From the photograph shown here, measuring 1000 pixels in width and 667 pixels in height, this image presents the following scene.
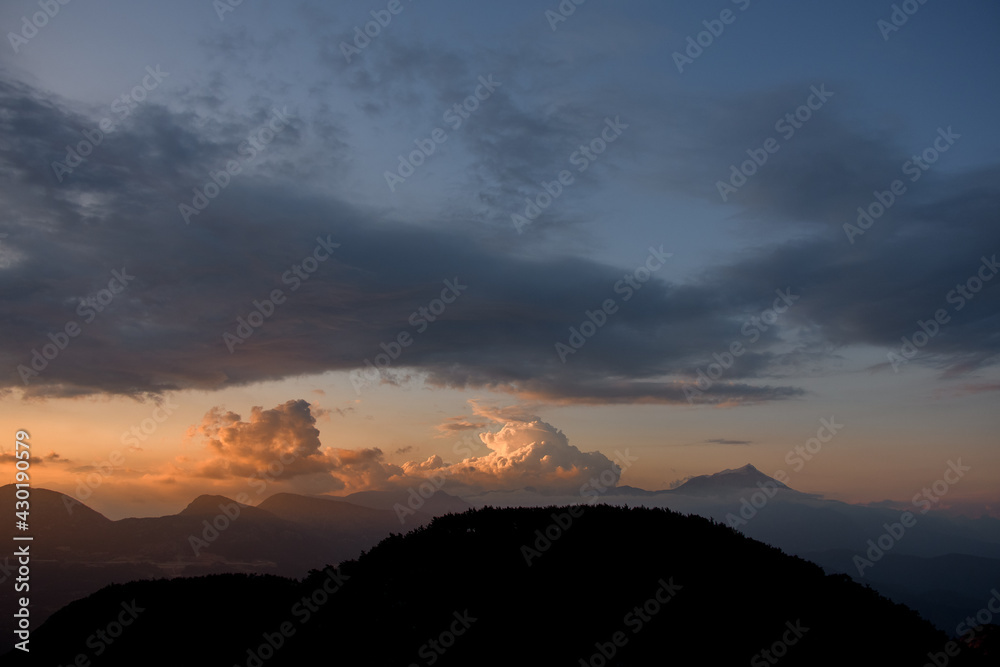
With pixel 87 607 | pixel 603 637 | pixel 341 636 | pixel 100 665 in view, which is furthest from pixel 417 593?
pixel 87 607

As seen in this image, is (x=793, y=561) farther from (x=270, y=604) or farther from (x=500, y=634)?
(x=270, y=604)

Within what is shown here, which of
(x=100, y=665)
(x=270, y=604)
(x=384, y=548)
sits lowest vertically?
(x=100, y=665)

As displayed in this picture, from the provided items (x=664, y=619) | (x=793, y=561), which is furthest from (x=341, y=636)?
(x=793, y=561)

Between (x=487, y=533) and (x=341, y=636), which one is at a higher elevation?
(x=487, y=533)

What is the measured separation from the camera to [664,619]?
19781 millimetres

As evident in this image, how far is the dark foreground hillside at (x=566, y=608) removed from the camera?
1914 cm

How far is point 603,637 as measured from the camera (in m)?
19.1

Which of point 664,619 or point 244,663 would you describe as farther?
point 244,663

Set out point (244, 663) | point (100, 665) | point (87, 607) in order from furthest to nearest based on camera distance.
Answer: point (87, 607) → point (100, 665) → point (244, 663)

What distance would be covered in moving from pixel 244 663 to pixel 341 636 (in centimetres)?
536

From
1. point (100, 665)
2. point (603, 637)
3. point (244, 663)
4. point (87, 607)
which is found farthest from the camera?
point (87, 607)

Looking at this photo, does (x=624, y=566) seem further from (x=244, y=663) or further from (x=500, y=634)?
(x=244, y=663)

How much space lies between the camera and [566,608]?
66.9 ft

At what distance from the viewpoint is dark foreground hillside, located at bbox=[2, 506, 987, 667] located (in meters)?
19.1
